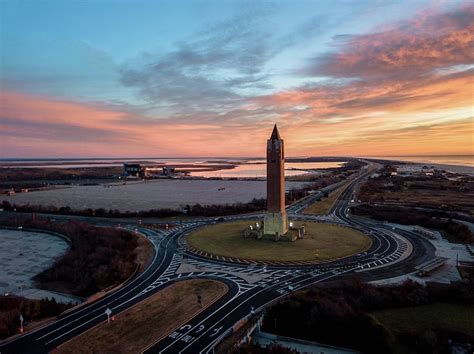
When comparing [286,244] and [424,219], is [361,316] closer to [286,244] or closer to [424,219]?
[286,244]

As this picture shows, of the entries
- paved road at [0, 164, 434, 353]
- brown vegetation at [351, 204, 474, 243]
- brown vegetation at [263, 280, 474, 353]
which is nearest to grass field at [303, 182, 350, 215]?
brown vegetation at [351, 204, 474, 243]

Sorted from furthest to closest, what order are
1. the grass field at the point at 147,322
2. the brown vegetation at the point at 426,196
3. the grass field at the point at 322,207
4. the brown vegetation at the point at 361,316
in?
the brown vegetation at the point at 426,196, the grass field at the point at 322,207, the grass field at the point at 147,322, the brown vegetation at the point at 361,316

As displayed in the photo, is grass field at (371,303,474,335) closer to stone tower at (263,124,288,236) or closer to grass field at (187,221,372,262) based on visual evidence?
grass field at (187,221,372,262)

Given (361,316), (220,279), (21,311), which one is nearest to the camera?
(361,316)

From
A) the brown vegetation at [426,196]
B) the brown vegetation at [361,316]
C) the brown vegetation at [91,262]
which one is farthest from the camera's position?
the brown vegetation at [426,196]

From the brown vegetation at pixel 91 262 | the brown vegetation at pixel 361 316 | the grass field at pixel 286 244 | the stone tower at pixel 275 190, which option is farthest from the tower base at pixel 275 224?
the brown vegetation at pixel 361 316

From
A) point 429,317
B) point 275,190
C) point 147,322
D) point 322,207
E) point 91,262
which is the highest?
point 275,190

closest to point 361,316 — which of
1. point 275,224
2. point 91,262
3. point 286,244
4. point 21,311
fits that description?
point 286,244

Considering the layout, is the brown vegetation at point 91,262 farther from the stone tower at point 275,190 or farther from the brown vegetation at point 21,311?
the stone tower at point 275,190
